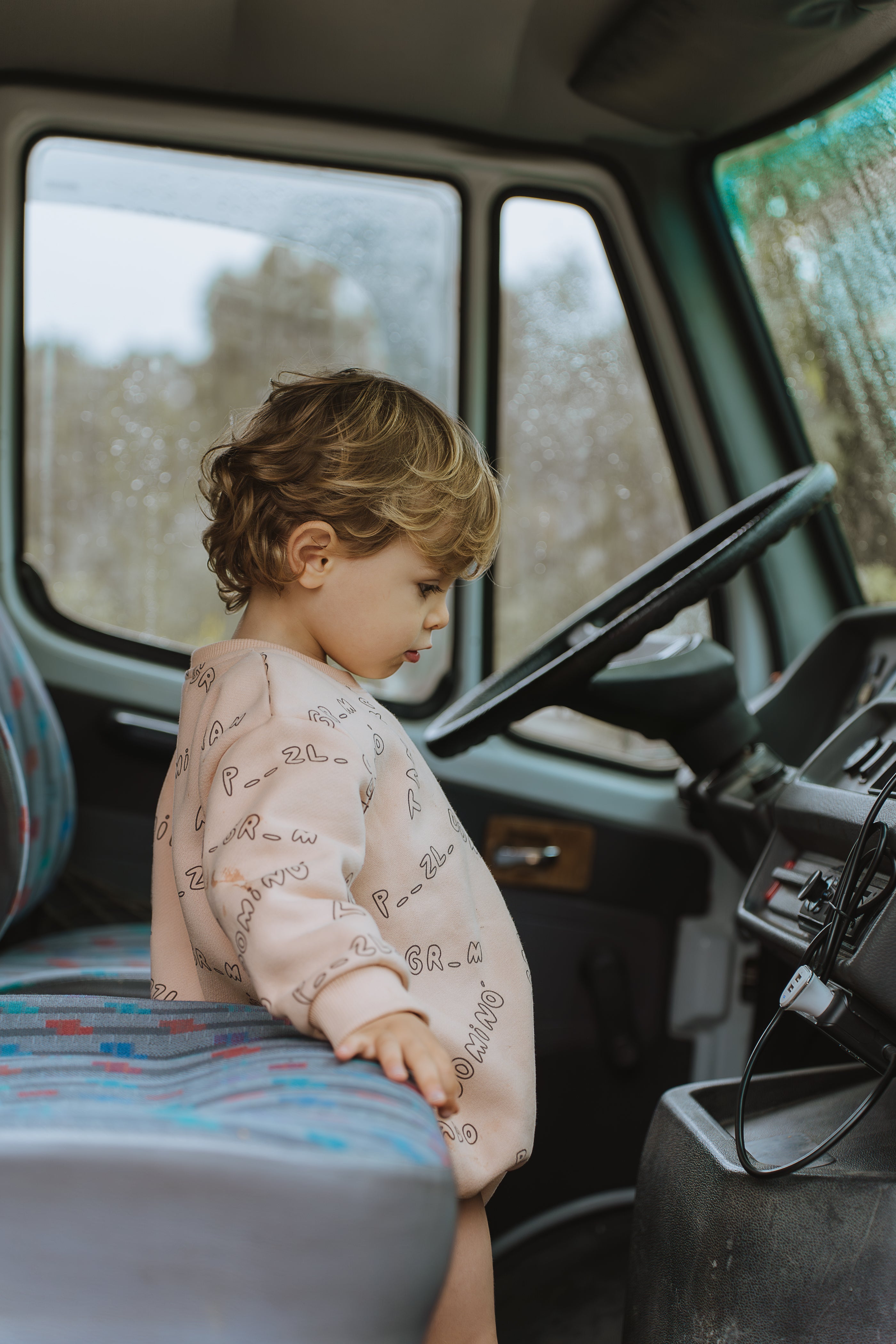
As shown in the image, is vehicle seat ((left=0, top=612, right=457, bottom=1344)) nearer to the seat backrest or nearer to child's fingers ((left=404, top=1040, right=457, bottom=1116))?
child's fingers ((left=404, top=1040, right=457, bottom=1116))

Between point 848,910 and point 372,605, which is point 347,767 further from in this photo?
point 848,910

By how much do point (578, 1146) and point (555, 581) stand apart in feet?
3.22

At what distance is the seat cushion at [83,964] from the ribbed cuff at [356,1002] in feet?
1.75

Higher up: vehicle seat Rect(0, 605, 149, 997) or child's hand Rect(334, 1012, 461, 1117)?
vehicle seat Rect(0, 605, 149, 997)

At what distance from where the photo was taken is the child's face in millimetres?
1012

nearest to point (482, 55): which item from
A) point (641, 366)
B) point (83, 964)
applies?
point (641, 366)

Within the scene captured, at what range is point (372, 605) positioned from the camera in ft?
3.32

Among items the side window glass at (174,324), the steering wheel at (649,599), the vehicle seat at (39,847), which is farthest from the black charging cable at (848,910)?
the side window glass at (174,324)

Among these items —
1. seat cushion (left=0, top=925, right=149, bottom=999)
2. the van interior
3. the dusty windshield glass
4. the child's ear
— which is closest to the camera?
the child's ear

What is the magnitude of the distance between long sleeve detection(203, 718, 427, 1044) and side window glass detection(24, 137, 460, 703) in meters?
1.14

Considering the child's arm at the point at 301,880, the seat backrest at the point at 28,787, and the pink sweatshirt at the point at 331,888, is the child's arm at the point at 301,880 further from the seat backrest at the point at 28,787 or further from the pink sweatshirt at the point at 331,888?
the seat backrest at the point at 28,787

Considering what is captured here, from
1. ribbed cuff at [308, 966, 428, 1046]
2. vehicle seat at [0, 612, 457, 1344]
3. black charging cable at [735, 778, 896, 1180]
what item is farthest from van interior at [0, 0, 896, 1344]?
vehicle seat at [0, 612, 457, 1344]

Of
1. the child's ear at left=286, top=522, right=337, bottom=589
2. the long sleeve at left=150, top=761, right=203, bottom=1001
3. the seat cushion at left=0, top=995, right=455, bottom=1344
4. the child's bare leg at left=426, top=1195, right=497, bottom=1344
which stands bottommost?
the child's bare leg at left=426, top=1195, right=497, bottom=1344

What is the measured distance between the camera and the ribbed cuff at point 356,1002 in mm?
737
